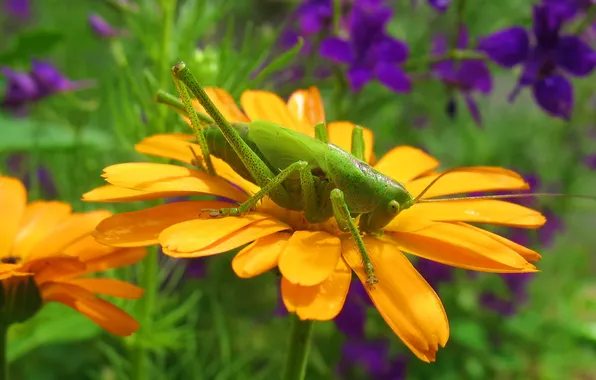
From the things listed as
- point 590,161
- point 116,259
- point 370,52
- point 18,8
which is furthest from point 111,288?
point 18,8

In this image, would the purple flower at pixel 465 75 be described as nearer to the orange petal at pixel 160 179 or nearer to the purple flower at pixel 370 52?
the purple flower at pixel 370 52

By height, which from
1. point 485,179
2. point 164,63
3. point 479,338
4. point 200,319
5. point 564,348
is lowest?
point 564,348

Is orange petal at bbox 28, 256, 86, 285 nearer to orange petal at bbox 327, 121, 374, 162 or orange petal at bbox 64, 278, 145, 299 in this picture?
orange petal at bbox 64, 278, 145, 299

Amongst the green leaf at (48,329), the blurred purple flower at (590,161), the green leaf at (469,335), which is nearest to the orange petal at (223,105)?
the green leaf at (48,329)

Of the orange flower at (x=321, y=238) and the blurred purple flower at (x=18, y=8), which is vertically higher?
the blurred purple flower at (x=18, y=8)

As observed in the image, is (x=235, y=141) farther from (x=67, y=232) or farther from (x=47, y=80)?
(x=47, y=80)

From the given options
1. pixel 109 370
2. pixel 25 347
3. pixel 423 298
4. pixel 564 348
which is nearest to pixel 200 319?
pixel 109 370

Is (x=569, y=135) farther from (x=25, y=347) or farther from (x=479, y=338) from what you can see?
(x=25, y=347)
